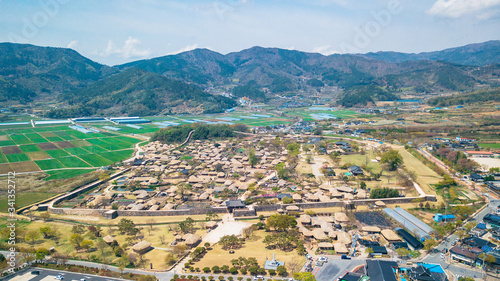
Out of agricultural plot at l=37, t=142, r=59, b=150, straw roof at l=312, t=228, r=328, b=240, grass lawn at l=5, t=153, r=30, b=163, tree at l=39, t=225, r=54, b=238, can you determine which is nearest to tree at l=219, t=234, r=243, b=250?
straw roof at l=312, t=228, r=328, b=240

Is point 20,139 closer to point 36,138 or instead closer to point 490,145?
point 36,138

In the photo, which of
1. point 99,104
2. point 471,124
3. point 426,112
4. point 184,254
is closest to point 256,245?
point 184,254

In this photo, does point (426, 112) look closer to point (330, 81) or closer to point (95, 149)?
point (95, 149)

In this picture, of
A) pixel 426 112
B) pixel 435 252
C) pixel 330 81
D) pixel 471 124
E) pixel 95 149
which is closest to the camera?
pixel 435 252

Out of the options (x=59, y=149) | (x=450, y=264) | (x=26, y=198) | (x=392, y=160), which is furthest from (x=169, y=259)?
(x=59, y=149)

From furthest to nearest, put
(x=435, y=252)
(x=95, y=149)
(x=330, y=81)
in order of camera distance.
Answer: (x=330, y=81) → (x=95, y=149) → (x=435, y=252)

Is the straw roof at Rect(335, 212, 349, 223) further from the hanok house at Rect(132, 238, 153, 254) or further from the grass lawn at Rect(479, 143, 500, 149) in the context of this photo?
the grass lawn at Rect(479, 143, 500, 149)
